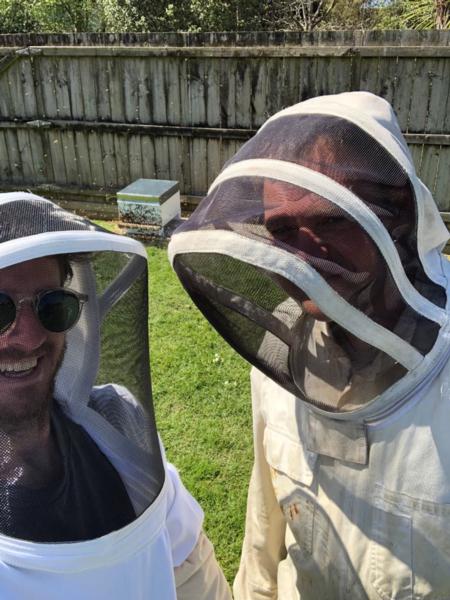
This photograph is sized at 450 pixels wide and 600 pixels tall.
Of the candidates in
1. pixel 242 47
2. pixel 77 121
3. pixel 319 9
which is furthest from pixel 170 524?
pixel 319 9

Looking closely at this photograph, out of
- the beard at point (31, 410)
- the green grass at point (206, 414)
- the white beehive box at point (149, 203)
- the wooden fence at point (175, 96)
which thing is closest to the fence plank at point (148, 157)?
the wooden fence at point (175, 96)

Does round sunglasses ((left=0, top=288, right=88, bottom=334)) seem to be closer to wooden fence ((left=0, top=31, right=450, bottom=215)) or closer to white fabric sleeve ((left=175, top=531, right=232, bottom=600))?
white fabric sleeve ((left=175, top=531, right=232, bottom=600))

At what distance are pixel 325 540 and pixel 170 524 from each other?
468 millimetres

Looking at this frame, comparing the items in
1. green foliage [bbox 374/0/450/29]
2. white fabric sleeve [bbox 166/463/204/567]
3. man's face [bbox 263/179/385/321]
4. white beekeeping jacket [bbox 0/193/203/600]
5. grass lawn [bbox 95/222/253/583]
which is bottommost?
grass lawn [bbox 95/222/253/583]

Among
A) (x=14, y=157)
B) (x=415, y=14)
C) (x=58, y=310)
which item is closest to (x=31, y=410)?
(x=58, y=310)

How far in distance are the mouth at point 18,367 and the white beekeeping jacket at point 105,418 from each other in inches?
2.6

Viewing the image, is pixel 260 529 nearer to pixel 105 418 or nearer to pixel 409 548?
pixel 409 548

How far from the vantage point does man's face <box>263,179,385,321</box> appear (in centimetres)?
133

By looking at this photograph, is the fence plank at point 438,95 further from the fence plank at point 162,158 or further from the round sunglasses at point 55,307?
the round sunglasses at point 55,307

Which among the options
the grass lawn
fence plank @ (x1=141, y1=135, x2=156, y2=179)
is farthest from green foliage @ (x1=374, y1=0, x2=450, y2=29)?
the grass lawn

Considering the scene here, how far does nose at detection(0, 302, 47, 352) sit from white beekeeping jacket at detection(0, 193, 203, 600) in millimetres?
29

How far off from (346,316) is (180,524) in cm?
84

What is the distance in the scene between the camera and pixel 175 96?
730cm

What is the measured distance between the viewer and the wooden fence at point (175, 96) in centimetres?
634
